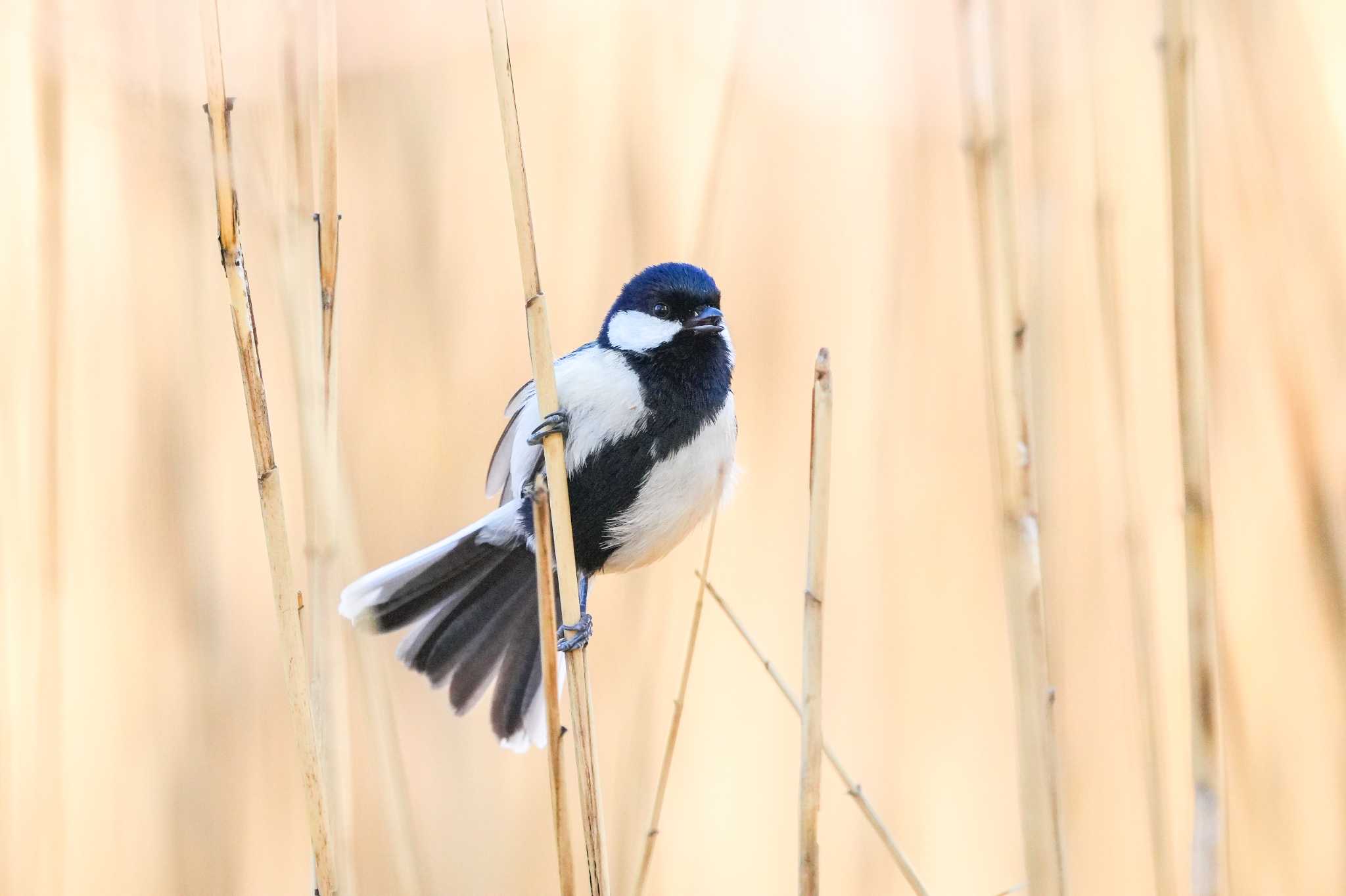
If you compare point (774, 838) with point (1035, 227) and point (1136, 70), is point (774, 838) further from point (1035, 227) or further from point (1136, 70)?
point (1136, 70)

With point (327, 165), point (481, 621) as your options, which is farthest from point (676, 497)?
point (327, 165)

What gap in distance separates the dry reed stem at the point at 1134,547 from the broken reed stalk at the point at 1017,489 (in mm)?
153

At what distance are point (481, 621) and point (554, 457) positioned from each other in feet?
1.93

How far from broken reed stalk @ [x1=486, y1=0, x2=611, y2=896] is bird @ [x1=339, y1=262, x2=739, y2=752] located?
28 cm

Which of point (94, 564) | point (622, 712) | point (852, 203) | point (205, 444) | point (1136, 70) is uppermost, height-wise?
point (1136, 70)

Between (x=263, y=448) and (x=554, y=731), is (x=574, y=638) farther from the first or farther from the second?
(x=263, y=448)

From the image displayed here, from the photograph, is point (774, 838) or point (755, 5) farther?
point (774, 838)

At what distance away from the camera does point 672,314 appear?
1296 mm

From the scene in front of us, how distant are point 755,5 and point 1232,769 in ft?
3.75

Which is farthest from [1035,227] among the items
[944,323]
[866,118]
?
[866,118]

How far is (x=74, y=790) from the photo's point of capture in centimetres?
133

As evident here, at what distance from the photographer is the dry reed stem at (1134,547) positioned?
38.1 inches

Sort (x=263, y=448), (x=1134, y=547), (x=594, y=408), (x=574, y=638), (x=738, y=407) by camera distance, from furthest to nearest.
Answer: (x=738, y=407) < (x=594, y=408) < (x=1134, y=547) < (x=574, y=638) < (x=263, y=448)

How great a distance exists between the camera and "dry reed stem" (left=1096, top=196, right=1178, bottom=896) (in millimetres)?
967
